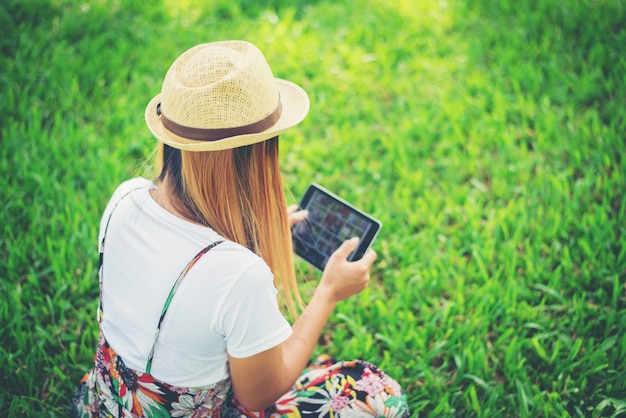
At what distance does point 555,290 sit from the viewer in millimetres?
2166

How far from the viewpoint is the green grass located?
77.4 inches

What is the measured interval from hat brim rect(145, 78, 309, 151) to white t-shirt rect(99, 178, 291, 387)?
0.58ft

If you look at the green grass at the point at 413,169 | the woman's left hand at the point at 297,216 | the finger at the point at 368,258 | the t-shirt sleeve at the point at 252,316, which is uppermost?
the t-shirt sleeve at the point at 252,316

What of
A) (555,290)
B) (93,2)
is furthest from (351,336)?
(93,2)

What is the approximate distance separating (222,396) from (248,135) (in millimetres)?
717

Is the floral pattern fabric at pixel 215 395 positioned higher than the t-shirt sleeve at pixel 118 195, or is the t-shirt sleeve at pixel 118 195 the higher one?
the t-shirt sleeve at pixel 118 195

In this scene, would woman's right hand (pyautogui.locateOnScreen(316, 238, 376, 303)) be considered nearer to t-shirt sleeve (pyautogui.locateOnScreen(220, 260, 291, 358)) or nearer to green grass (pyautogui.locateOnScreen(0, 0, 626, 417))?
t-shirt sleeve (pyautogui.locateOnScreen(220, 260, 291, 358))

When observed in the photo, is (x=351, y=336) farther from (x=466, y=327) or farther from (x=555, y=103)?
(x=555, y=103)

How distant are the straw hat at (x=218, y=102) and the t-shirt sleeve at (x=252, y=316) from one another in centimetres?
30

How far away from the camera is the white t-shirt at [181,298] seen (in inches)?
45.4

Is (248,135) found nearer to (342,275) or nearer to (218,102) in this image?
(218,102)

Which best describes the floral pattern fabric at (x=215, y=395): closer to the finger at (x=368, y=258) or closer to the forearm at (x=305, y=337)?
the forearm at (x=305, y=337)

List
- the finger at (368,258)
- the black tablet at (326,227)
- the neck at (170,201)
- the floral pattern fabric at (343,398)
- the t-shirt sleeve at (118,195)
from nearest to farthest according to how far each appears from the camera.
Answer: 1. the neck at (170,201)
2. the t-shirt sleeve at (118,195)
3. the floral pattern fabric at (343,398)
4. the finger at (368,258)
5. the black tablet at (326,227)

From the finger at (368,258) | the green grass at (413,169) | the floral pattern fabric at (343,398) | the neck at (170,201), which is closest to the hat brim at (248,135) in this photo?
the neck at (170,201)
